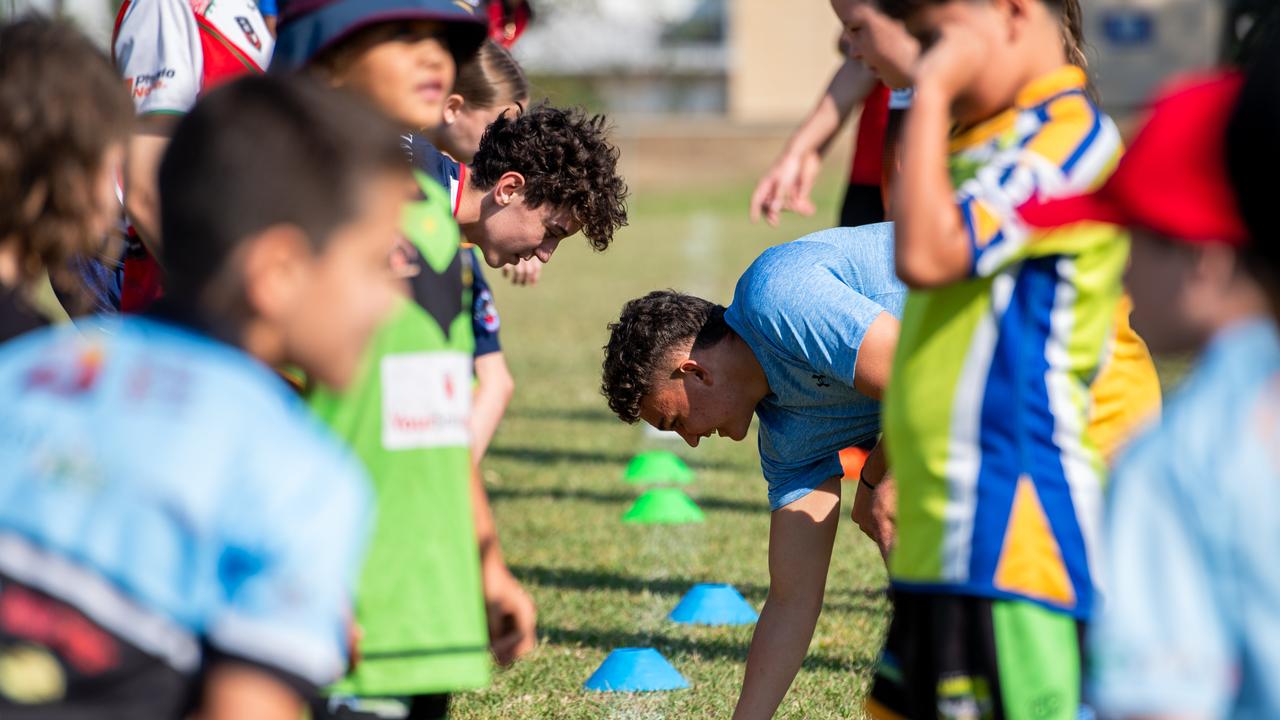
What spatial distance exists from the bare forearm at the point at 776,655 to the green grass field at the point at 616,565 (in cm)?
54

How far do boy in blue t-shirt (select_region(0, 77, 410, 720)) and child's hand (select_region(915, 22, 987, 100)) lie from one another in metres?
0.97

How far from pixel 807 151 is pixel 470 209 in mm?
1291

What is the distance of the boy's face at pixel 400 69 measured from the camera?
263cm

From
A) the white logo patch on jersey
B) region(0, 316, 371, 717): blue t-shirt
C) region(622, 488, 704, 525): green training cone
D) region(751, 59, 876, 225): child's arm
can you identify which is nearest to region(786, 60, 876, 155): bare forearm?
region(751, 59, 876, 225): child's arm

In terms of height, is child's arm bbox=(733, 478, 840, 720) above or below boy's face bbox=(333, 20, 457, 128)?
below

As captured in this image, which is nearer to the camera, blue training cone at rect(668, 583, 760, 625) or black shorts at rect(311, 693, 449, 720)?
black shorts at rect(311, 693, 449, 720)

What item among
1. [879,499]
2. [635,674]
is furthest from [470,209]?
[635,674]

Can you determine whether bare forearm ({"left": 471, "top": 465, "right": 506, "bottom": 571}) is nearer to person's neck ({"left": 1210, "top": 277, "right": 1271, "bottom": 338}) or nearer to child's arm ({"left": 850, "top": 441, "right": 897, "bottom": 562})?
person's neck ({"left": 1210, "top": 277, "right": 1271, "bottom": 338})

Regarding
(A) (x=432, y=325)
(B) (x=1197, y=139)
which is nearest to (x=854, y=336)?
(A) (x=432, y=325)

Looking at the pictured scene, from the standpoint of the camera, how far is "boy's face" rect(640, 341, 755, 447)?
12.9ft

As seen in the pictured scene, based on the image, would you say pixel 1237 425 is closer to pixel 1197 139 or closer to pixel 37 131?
pixel 1197 139

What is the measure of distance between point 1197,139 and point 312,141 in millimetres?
1129

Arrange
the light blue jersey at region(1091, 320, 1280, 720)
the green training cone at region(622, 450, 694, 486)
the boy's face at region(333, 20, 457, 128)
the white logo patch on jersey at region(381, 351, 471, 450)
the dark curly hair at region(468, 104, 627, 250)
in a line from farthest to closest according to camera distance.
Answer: the green training cone at region(622, 450, 694, 486) → the dark curly hair at region(468, 104, 627, 250) → the boy's face at region(333, 20, 457, 128) → the white logo patch on jersey at region(381, 351, 471, 450) → the light blue jersey at region(1091, 320, 1280, 720)

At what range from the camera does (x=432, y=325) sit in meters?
2.47
